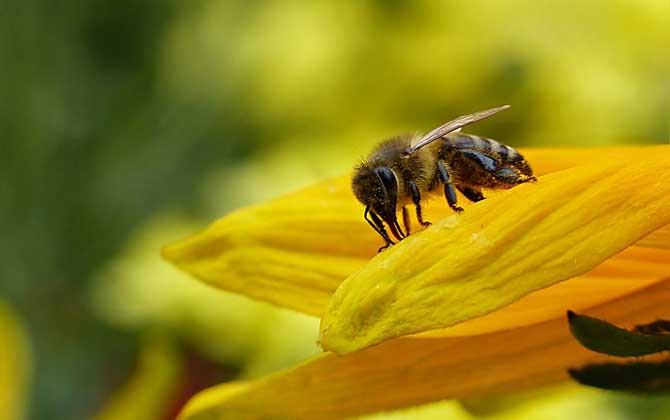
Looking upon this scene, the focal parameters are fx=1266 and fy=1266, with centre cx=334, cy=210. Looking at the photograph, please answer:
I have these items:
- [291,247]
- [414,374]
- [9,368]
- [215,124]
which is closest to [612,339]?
[414,374]

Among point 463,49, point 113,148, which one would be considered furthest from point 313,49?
point 113,148

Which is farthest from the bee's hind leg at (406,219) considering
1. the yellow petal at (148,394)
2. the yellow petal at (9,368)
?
the yellow petal at (148,394)

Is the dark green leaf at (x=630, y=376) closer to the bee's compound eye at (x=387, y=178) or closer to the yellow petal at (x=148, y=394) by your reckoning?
the bee's compound eye at (x=387, y=178)

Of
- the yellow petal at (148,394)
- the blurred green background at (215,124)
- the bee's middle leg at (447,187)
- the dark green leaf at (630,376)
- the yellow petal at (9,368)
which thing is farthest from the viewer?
the blurred green background at (215,124)

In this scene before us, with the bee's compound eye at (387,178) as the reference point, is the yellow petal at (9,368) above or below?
below

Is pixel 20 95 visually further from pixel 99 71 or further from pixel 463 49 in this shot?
pixel 463 49

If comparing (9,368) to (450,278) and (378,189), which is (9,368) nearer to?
(378,189)
